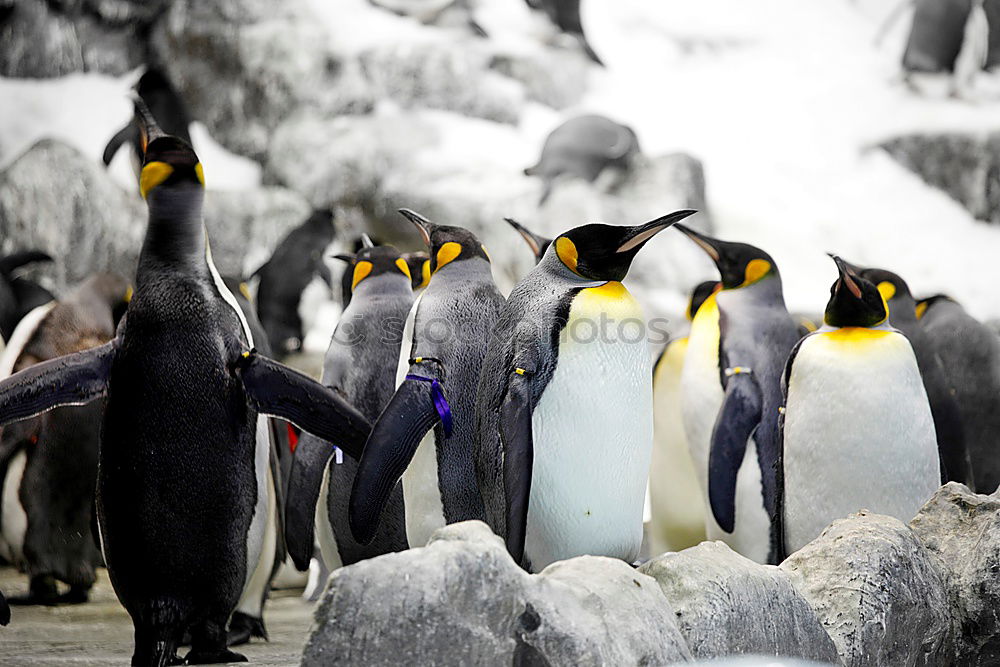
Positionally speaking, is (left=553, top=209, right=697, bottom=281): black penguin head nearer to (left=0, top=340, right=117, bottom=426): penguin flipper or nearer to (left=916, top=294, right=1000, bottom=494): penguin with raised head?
(left=0, top=340, right=117, bottom=426): penguin flipper

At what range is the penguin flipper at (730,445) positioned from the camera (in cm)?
411

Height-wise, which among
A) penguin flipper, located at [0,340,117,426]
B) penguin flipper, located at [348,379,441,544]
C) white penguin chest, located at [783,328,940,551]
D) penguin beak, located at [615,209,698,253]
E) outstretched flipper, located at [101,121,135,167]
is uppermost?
penguin beak, located at [615,209,698,253]

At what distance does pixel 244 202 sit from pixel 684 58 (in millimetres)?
6060

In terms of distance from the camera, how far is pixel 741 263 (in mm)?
4594

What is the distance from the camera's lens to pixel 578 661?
193 centimetres

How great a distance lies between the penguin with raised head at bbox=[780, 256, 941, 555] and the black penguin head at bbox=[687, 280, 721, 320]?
1474mm

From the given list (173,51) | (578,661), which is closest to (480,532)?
(578,661)

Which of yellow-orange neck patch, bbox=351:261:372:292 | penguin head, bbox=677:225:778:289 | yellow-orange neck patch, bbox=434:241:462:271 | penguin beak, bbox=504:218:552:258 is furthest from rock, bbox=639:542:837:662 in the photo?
penguin head, bbox=677:225:778:289

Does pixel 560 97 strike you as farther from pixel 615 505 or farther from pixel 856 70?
pixel 615 505

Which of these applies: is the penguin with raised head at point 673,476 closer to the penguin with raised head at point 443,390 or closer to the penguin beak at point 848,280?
the penguin beak at point 848,280

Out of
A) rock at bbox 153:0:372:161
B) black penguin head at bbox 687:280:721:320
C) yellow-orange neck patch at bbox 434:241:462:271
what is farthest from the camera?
rock at bbox 153:0:372:161

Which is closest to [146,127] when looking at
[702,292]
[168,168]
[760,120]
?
[168,168]

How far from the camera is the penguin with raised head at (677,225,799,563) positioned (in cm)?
415

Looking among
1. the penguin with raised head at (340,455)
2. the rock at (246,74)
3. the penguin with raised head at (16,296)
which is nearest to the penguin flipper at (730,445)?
the penguin with raised head at (340,455)
